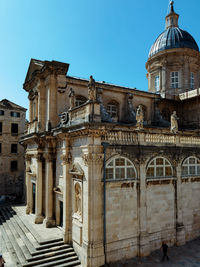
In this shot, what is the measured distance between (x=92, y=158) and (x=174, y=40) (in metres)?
24.1

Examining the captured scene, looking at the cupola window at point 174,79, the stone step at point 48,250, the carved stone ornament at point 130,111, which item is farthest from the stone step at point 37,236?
the cupola window at point 174,79

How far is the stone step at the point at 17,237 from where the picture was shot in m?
13.5

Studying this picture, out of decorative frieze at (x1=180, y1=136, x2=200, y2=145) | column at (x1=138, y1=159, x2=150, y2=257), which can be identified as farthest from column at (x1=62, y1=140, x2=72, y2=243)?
decorative frieze at (x1=180, y1=136, x2=200, y2=145)

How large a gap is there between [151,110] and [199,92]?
5521 mm

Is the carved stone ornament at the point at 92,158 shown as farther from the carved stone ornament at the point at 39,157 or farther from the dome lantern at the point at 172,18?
the dome lantern at the point at 172,18

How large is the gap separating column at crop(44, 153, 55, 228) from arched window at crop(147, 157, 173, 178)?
28.5ft

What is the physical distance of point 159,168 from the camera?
49.8 ft

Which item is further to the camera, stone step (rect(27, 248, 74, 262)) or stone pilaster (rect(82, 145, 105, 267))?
stone step (rect(27, 248, 74, 262))

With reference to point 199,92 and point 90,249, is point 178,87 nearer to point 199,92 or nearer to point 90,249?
point 199,92

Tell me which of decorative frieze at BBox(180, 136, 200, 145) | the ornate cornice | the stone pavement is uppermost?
decorative frieze at BBox(180, 136, 200, 145)

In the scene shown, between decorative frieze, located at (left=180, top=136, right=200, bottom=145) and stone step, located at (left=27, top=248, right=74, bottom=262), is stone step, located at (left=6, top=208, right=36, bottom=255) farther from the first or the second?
decorative frieze, located at (left=180, top=136, right=200, bottom=145)

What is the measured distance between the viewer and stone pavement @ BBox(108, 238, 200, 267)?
1276 centimetres

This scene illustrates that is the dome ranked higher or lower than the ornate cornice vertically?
higher

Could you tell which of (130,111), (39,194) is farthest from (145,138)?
(39,194)
